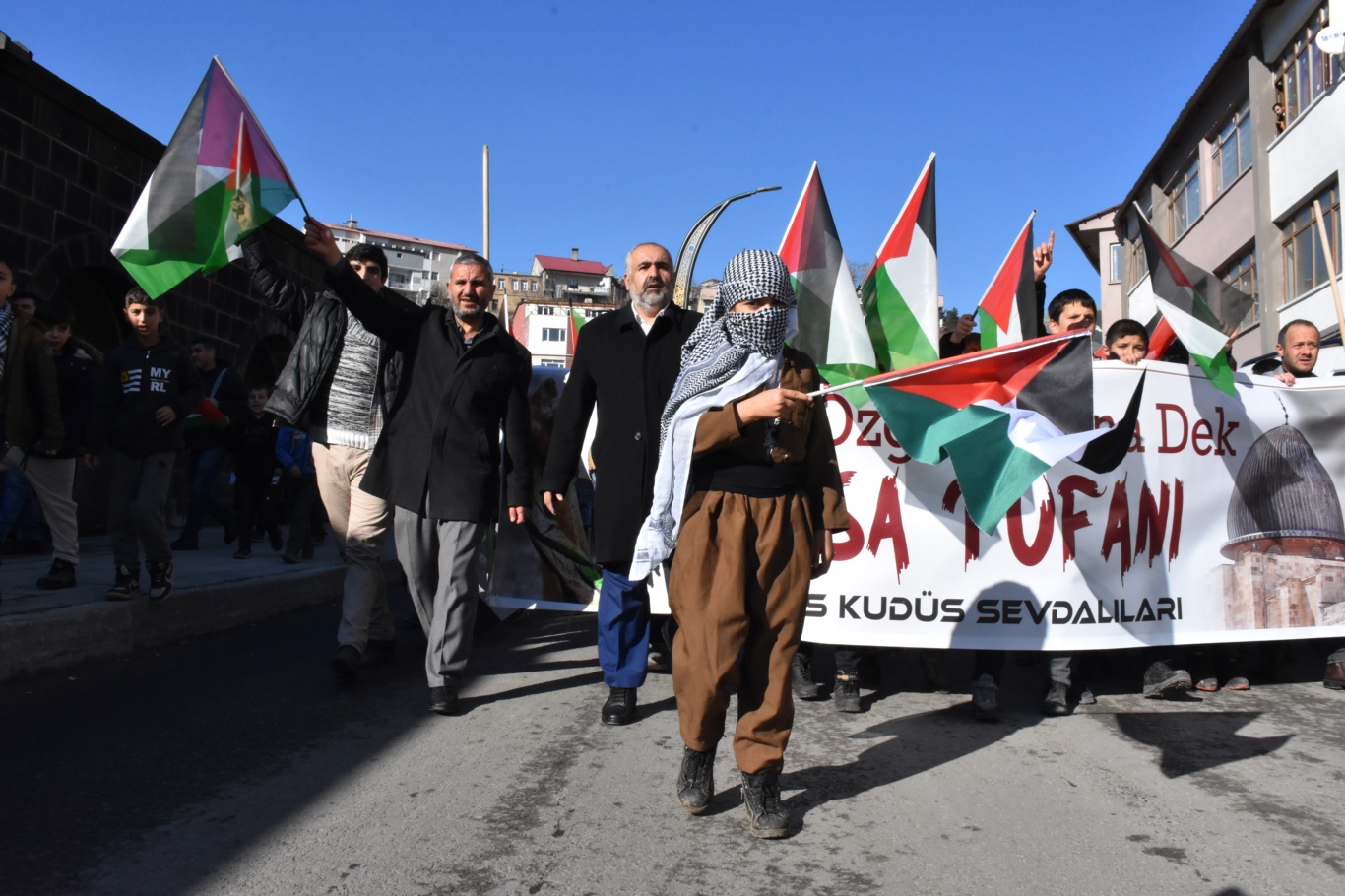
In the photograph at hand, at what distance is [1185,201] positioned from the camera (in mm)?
31141

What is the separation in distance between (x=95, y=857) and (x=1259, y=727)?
434 centimetres

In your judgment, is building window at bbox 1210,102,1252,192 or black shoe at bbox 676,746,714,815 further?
building window at bbox 1210,102,1252,192

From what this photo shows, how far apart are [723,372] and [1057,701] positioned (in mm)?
2499

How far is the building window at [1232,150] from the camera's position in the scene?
2522 cm

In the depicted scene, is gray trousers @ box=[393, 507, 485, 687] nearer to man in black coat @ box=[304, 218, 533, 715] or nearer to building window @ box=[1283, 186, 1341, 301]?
man in black coat @ box=[304, 218, 533, 715]

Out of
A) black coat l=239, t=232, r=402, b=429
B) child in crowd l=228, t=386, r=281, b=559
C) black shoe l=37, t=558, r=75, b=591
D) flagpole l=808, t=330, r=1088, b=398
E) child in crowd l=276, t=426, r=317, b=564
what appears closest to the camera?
flagpole l=808, t=330, r=1088, b=398

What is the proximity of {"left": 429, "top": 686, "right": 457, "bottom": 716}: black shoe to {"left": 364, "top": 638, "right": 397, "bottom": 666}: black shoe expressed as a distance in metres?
1.07

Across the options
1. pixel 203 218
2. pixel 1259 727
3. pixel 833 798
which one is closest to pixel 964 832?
pixel 833 798

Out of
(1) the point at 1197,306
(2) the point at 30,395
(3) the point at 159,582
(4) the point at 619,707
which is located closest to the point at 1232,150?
(1) the point at 1197,306

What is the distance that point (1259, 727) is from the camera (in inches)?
175

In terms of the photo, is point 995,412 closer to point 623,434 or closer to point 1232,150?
point 623,434

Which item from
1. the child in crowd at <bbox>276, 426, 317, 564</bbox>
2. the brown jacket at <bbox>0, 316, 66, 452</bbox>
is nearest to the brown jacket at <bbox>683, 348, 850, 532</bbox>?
the brown jacket at <bbox>0, 316, 66, 452</bbox>

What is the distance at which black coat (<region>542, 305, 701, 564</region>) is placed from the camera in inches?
175

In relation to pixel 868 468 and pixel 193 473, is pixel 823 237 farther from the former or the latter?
pixel 193 473
